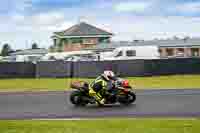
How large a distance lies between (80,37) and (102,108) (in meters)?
66.9

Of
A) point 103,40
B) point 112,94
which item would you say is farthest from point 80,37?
point 112,94

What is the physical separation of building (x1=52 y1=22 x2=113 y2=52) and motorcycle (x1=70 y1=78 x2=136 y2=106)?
64.6m

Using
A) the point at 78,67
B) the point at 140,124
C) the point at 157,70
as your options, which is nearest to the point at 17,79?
the point at 78,67

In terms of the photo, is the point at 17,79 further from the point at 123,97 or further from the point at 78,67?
the point at 123,97

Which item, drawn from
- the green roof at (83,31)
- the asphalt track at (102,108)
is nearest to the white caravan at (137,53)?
the asphalt track at (102,108)

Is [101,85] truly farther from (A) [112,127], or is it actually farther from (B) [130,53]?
(B) [130,53]

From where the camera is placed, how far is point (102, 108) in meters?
15.1

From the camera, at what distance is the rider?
15499 mm

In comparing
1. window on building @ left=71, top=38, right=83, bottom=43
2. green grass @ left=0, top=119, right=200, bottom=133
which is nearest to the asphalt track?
green grass @ left=0, top=119, right=200, bottom=133

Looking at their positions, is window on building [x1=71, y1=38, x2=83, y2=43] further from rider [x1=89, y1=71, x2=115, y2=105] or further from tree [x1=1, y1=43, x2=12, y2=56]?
rider [x1=89, y1=71, x2=115, y2=105]

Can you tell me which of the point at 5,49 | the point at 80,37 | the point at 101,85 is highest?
the point at 80,37

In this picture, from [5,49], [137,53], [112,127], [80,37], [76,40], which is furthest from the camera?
[5,49]

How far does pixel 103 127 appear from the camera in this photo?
9797 mm

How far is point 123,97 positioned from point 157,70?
1669 centimetres
